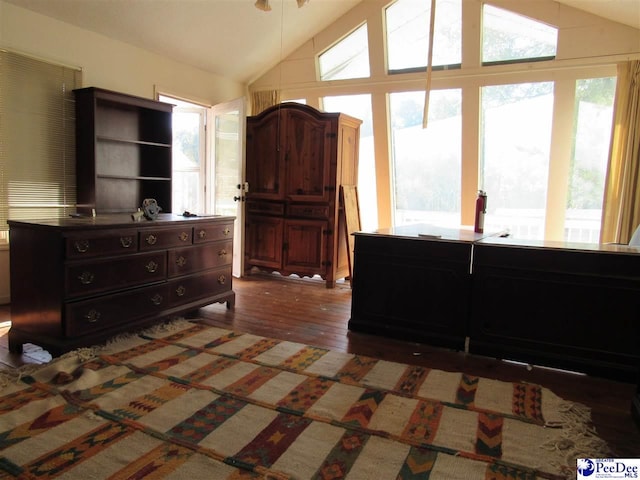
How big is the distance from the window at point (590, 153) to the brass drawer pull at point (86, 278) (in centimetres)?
478

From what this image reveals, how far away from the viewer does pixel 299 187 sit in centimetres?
522

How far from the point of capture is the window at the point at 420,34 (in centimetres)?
518

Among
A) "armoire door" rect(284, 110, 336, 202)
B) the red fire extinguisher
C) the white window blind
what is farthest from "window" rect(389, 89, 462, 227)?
the white window blind

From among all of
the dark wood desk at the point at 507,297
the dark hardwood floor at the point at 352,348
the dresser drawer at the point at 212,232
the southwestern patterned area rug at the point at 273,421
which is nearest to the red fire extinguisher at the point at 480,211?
the dark wood desk at the point at 507,297

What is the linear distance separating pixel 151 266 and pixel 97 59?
2.39m

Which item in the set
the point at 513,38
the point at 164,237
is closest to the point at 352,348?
the point at 164,237

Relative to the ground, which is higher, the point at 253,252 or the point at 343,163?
the point at 343,163

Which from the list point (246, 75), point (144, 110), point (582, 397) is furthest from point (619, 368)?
point (246, 75)

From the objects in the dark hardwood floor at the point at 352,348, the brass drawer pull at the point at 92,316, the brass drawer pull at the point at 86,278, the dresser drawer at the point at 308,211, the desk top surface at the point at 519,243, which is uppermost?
the dresser drawer at the point at 308,211

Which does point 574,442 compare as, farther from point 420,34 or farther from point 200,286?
point 420,34

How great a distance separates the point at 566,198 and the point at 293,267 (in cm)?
319

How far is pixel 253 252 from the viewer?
220 inches

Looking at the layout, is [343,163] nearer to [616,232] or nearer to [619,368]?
[616,232]

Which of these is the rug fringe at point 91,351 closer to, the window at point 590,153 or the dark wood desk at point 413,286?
the dark wood desk at point 413,286
